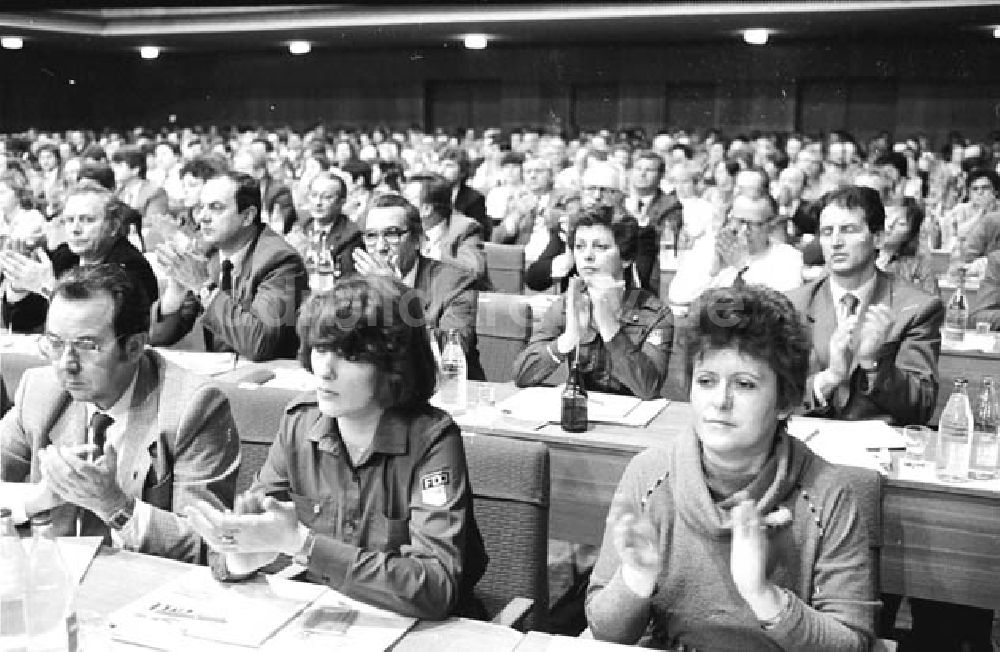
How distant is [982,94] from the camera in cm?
1446

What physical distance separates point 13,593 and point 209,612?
284 millimetres

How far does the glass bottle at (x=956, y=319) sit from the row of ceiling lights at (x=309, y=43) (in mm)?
8907

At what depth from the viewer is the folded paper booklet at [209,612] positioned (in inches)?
65.1

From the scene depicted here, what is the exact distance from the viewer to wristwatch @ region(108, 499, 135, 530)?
78.1 inches

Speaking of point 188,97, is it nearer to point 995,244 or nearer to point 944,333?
point 995,244

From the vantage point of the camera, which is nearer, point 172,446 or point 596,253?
point 172,446

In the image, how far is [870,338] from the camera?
3059mm

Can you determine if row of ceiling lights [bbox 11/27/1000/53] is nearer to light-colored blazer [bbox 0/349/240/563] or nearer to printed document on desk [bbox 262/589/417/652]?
light-colored blazer [bbox 0/349/240/563]

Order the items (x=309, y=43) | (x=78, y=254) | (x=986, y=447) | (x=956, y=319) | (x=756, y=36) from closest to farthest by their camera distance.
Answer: (x=986, y=447)
(x=956, y=319)
(x=78, y=254)
(x=756, y=36)
(x=309, y=43)

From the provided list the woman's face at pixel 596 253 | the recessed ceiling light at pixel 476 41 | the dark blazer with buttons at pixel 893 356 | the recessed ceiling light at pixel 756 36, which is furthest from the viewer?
the recessed ceiling light at pixel 476 41

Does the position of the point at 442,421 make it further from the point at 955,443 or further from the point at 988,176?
the point at 988,176

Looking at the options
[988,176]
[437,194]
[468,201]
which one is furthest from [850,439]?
[988,176]

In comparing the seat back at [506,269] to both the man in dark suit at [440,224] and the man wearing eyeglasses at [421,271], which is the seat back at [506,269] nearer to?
the man in dark suit at [440,224]

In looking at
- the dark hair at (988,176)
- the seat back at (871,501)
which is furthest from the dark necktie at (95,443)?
the dark hair at (988,176)
